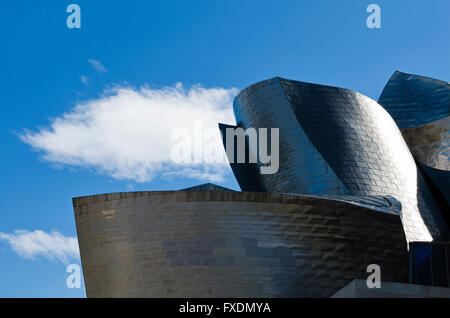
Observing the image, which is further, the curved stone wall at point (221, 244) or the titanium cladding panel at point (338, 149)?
the titanium cladding panel at point (338, 149)

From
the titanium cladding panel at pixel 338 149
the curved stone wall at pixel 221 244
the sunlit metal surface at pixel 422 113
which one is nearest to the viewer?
the curved stone wall at pixel 221 244

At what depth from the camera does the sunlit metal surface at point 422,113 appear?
27.8 metres

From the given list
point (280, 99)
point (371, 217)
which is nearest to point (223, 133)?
point (280, 99)

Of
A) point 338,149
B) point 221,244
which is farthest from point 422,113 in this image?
point 221,244

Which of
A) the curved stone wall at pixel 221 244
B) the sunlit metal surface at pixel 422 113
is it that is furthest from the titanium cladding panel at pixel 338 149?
the curved stone wall at pixel 221 244

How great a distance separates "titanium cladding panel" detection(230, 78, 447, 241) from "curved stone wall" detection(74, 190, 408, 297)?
440 centimetres

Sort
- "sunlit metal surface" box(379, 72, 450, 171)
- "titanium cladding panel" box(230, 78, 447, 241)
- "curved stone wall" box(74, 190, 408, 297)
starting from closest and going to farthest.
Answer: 1. "curved stone wall" box(74, 190, 408, 297)
2. "titanium cladding panel" box(230, 78, 447, 241)
3. "sunlit metal surface" box(379, 72, 450, 171)

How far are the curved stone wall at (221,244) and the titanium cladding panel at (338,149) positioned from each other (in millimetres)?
4401

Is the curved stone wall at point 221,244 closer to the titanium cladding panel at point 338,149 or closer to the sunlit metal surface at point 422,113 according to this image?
the titanium cladding panel at point 338,149

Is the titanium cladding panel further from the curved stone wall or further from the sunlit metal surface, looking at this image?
the curved stone wall

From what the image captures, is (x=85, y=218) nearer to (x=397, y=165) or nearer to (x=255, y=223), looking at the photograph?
(x=255, y=223)

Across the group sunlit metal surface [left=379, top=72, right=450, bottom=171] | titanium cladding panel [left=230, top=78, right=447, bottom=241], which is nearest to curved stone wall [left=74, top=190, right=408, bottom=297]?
titanium cladding panel [left=230, top=78, right=447, bottom=241]

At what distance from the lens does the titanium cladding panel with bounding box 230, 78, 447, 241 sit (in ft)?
72.5
